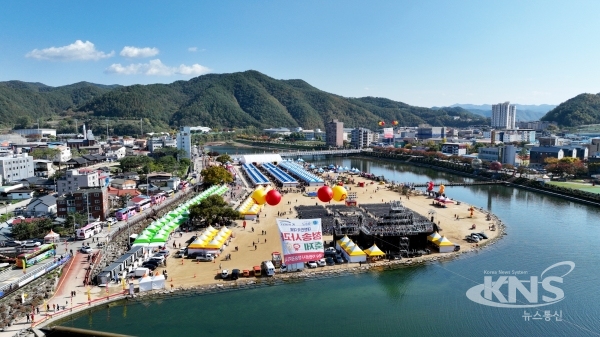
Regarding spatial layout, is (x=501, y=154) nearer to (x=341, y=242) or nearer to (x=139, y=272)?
(x=341, y=242)

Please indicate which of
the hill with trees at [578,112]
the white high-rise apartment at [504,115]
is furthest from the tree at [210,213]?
the white high-rise apartment at [504,115]

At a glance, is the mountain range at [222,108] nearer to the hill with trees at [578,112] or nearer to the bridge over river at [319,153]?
the hill with trees at [578,112]

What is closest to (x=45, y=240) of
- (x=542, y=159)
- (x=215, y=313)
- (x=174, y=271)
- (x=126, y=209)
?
(x=126, y=209)

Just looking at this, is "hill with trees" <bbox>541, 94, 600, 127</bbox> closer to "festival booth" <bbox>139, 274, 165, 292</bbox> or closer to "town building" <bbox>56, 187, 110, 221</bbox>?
"town building" <bbox>56, 187, 110, 221</bbox>

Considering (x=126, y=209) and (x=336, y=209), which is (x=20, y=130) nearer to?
(x=126, y=209)

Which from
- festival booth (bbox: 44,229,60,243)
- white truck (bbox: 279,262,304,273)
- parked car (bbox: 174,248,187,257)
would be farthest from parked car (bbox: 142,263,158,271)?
festival booth (bbox: 44,229,60,243)

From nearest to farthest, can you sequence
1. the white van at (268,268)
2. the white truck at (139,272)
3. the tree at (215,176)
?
the white truck at (139,272) < the white van at (268,268) < the tree at (215,176)
